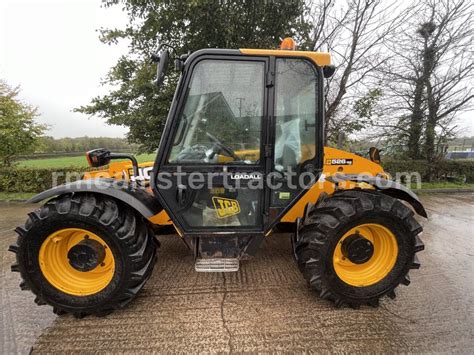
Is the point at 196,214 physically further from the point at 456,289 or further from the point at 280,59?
the point at 456,289

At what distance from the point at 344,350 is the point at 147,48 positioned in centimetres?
844

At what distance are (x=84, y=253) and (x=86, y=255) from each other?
24mm

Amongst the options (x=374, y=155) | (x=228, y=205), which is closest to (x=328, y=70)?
(x=374, y=155)

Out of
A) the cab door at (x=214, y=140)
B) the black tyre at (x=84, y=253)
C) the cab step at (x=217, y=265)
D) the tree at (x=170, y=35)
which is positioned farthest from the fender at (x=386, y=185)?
the tree at (x=170, y=35)

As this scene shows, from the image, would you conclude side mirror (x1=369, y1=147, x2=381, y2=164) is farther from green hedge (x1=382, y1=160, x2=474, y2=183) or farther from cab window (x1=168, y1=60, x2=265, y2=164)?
green hedge (x1=382, y1=160, x2=474, y2=183)

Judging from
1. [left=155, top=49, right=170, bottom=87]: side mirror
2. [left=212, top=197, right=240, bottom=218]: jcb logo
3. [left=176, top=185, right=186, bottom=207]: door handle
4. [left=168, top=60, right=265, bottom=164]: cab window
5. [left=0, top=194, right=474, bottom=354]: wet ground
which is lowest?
[left=0, top=194, right=474, bottom=354]: wet ground

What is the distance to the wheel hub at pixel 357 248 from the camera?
8.51 feet

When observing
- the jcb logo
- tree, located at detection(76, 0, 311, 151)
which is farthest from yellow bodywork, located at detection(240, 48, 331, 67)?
tree, located at detection(76, 0, 311, 151)

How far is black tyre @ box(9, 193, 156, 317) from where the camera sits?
2359 mm

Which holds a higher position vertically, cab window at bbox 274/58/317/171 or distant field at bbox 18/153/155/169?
cab window at bbox 274/58/317/171

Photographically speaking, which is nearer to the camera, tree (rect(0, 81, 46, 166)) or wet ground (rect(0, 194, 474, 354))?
wet ground (rect(0, 194, 474, 354))

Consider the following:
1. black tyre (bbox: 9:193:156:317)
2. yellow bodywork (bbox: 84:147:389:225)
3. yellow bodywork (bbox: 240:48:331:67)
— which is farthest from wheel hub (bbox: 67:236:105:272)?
yellow bodywork (bbox: 240:48:331:67)

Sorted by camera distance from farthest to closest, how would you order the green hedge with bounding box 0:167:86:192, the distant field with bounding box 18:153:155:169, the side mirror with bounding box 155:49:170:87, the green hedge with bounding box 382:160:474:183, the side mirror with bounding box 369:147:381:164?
the green hedge with bounding box 382:160:474:183, the green hedge with bounding box 0:167:86:192, the distant field with bounding box 18:153:155:169, the side mirror with bounding box 369:147:381:164, the side mirror with bounding box 155:49:170:87

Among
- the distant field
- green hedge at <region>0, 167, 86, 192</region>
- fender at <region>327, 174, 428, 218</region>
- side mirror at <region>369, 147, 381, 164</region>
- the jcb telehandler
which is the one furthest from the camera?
green hedge at <region>0, 167, 86, 192</region>
